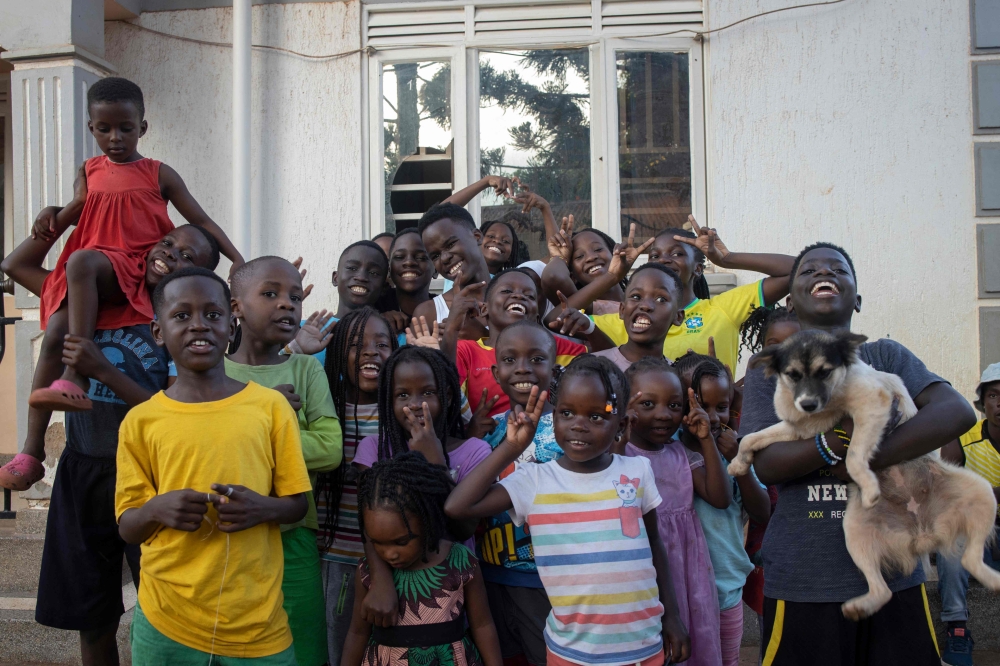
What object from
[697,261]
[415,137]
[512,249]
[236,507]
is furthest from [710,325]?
[415,137]

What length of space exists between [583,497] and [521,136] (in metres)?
4.15

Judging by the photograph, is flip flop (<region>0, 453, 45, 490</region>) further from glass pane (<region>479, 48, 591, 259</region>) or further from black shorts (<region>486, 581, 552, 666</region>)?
glass pane (<region>479, 48, 591, 259</region>)

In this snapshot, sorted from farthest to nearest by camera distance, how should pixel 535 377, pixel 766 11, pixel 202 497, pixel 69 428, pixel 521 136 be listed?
pixel 521 136, pixel 766 11, pixel 69 428, pixel 535 377, pixel 202 497

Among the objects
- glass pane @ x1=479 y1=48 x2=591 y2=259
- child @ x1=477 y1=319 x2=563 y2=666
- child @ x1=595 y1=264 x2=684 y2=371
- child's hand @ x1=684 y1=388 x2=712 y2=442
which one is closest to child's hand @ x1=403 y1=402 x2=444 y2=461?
child @ x1=477 y1=319 x2=563 y2=666

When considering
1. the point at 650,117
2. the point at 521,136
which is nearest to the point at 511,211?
the point at 521,136

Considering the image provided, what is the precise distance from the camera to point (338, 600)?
9.97ft

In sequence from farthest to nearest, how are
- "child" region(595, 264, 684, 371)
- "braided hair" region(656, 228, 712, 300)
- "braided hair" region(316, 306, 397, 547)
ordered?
"braided hair" region(656, 228, 712, 300) < "child" region(595, 264, 684, 371) < "braided hair" region(316, 306, 397, 547)

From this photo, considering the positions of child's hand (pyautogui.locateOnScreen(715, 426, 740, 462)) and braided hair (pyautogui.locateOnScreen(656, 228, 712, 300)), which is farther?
braided hair (pyautogui.locateOnScreen(656, 228, 712, 300))

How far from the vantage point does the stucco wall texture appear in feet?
18.5

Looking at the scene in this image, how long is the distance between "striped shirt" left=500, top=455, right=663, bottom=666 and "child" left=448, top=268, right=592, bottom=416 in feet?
2.34

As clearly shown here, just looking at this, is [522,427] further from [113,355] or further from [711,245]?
[711,245]

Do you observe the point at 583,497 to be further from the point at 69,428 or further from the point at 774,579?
the point at 69,428

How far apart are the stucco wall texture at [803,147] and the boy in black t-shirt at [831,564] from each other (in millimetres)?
3356

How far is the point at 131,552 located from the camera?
322cm
